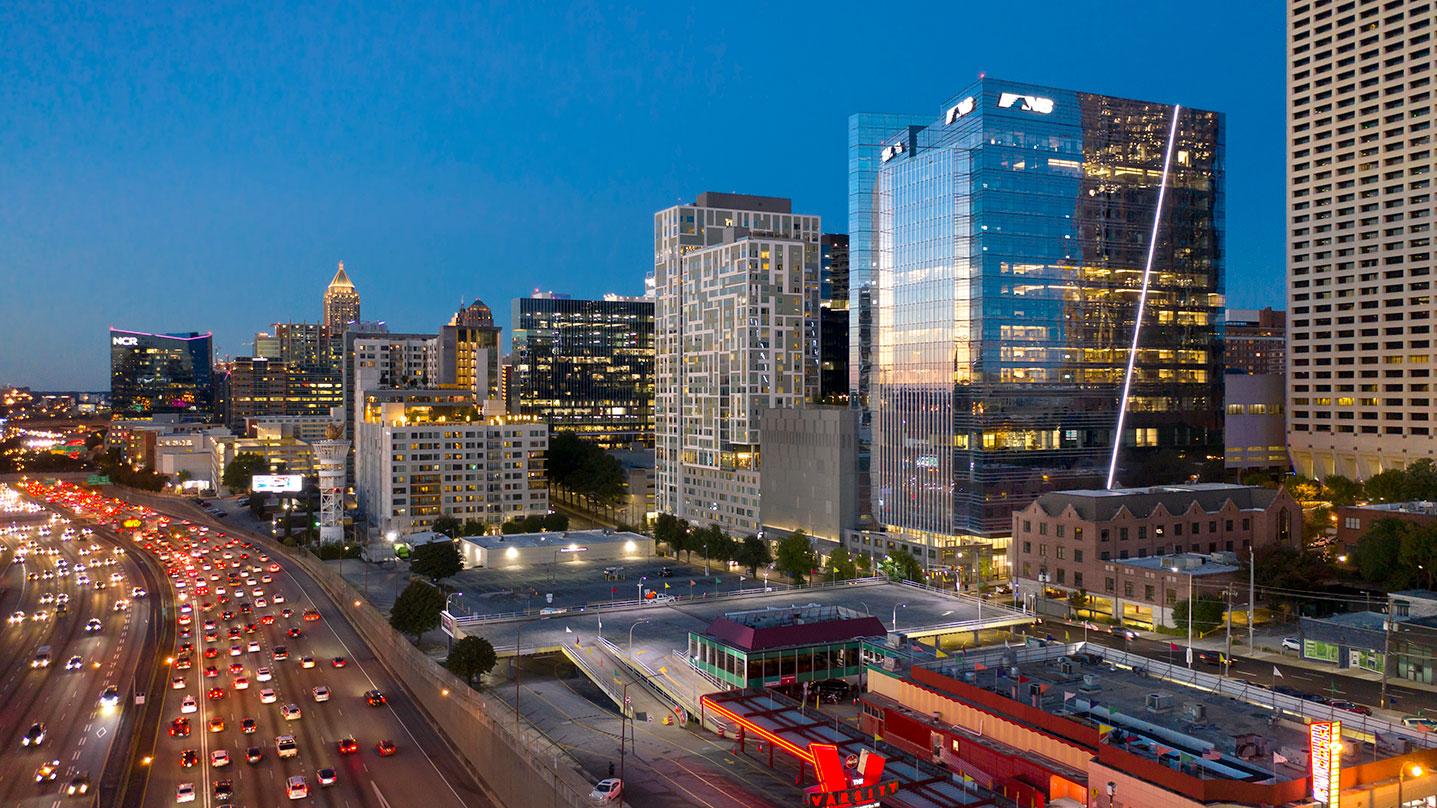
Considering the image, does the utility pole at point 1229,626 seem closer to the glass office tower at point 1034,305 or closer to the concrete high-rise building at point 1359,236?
the glass office tower at point 1034,305

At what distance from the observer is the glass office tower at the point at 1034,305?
108250mm

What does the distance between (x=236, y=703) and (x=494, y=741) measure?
24382 mm

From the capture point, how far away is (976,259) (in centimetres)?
10781

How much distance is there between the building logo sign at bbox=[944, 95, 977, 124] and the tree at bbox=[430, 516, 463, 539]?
81934 millimetres

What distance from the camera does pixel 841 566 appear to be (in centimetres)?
10856

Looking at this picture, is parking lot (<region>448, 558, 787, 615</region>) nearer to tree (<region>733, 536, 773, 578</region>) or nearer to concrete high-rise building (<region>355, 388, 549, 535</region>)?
tree (<region>733, 536, 773, 578</region>)

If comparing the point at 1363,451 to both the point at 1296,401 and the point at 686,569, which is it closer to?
the point at 1296,401

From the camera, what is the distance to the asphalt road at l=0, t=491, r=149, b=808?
61.4 meters

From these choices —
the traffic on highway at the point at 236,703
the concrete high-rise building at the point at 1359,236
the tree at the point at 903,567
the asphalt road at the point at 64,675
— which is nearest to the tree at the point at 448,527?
the traffic on highway at the point at 236,703

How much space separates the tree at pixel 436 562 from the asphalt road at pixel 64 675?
2515cm

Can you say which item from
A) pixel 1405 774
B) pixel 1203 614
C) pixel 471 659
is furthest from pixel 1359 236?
pixel 471 659

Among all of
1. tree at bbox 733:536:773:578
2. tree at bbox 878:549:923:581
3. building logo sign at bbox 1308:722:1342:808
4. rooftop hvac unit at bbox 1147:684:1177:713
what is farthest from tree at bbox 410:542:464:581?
building logo sign at bbox 1308:722:1342:808

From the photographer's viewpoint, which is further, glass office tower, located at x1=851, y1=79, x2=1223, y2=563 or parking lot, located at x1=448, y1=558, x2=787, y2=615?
glass office tower, located at x1=851, y1=79, x2=1223, y2=563

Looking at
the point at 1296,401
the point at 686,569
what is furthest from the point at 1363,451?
the point at 686,569
